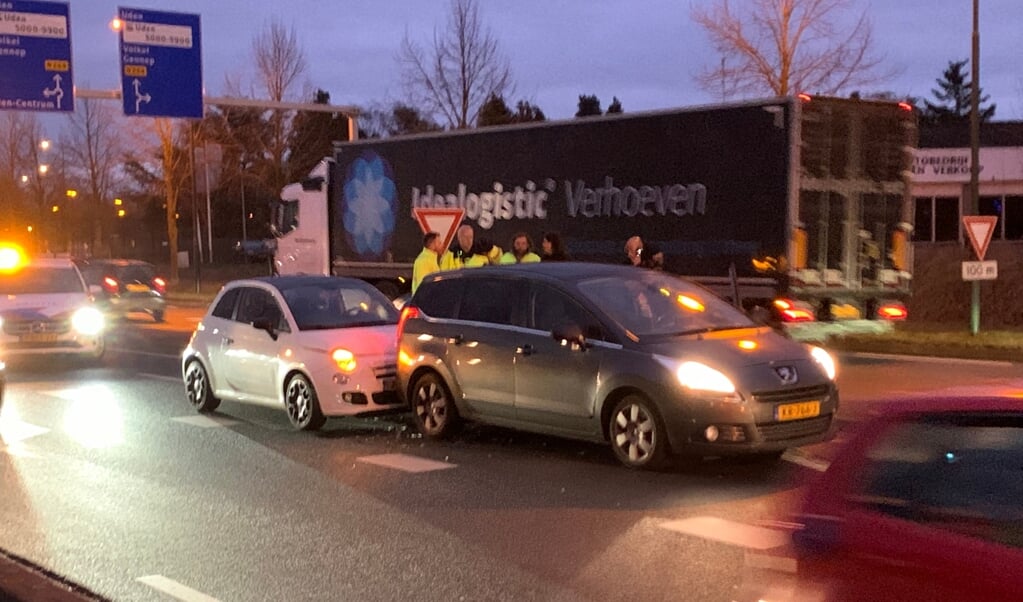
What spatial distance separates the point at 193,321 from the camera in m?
30.2

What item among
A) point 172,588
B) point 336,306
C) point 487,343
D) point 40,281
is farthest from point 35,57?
point 172,588

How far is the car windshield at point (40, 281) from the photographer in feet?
61.5

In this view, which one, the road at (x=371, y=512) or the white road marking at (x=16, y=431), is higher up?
the road at (x=371, y=512)

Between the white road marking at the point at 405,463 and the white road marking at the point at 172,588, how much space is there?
3423 millimetres

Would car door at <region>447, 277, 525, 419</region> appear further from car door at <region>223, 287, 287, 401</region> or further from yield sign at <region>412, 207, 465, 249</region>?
yield sign at <region>412, 207, 465, 249</region>

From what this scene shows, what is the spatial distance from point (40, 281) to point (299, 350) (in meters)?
8.77

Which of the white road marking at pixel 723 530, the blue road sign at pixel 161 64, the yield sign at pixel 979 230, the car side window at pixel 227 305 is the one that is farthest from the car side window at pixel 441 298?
the blue road sign at pixel 161 64

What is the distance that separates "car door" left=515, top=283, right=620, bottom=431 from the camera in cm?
977

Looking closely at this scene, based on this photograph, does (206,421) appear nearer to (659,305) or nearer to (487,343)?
(487,343)

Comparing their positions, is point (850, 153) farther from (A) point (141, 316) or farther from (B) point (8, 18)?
(A) point (141, 316)

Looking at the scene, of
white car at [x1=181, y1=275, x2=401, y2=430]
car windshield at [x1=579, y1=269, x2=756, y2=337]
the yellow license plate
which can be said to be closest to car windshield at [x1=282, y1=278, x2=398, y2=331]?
white car at [x1=181, y1=275, x2=401, y2=430]

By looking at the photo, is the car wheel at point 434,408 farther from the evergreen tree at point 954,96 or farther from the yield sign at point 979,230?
the evergreen tree at point 954,96

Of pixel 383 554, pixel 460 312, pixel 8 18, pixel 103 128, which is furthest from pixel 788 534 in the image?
pixel 103 128

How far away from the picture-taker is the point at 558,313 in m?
10.3
